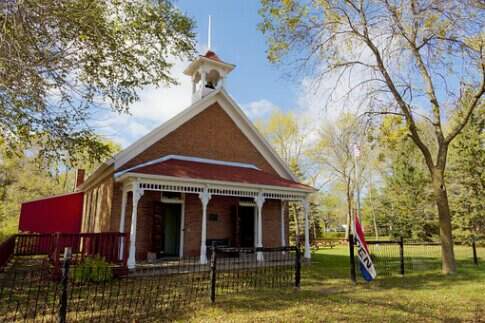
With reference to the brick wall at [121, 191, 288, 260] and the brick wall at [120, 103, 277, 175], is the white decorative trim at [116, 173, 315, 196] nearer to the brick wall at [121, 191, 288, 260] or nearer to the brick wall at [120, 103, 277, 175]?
the brick wall at [121, 191, 288, 260]

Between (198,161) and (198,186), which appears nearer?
(198,186)

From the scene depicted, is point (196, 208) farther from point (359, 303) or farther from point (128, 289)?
point (359, 303)

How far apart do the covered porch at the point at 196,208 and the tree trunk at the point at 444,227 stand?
4.70m

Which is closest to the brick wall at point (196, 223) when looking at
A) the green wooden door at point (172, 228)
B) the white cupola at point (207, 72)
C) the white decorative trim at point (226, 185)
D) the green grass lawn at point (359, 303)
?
the green wooden door at point (172, 228)

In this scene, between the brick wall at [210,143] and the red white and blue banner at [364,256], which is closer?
the red white and blue banner at [364,256]

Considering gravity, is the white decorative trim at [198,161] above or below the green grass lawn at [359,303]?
above

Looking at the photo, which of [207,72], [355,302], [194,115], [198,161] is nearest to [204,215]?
[198,161]

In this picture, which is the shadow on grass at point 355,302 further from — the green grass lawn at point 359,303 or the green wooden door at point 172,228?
the green wooden door at point 172,228

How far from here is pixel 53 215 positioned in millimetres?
16859

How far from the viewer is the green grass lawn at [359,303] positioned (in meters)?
5.40

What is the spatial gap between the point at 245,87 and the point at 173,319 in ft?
28.6

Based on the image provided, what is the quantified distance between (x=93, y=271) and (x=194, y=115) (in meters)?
7.74

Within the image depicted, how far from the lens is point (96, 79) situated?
9211 mm

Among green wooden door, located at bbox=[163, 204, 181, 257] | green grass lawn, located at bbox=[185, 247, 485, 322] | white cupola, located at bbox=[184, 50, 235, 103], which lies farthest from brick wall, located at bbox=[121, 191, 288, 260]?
white cupola, located at bbox=[184, 50, 235, 103]
